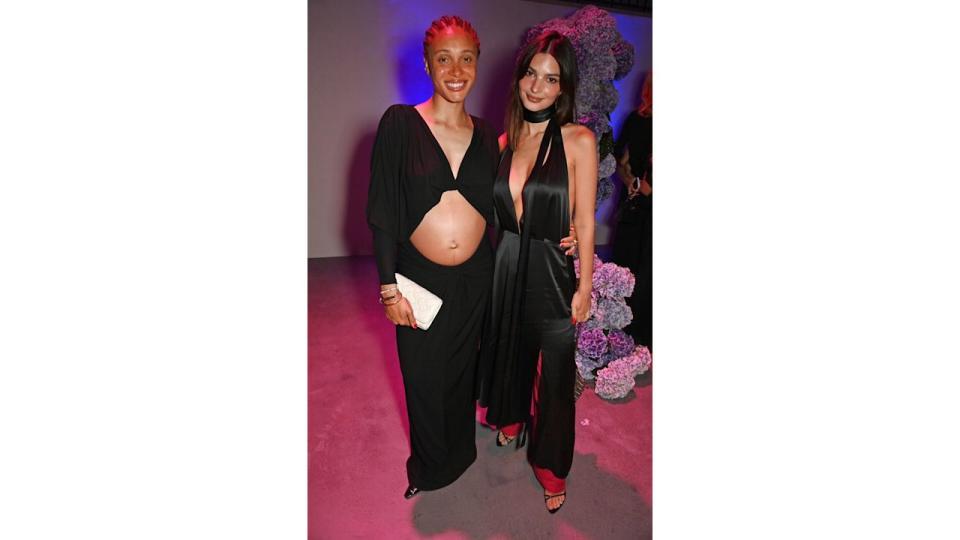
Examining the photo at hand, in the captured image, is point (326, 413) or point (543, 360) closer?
point (543, 360)

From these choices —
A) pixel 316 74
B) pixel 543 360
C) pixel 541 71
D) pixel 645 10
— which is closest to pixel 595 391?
pixel 543 360

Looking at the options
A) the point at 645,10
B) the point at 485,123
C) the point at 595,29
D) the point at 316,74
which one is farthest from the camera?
the point at 645,10

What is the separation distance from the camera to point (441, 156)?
7.29ft

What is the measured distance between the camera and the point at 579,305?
238 centimetres

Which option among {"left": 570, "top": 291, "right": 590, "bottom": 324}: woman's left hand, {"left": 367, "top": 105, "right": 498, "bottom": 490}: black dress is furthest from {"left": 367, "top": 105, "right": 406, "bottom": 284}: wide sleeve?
{"left": 570, "top": 291, "right": 590, "bottom": 324}: woman's left hand

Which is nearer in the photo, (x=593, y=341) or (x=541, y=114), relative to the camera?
(x=541, y=114)

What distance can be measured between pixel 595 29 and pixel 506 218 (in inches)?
59.1

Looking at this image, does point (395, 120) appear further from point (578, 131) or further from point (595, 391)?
point (595, 391)

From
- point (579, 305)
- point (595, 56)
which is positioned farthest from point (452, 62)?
point (595, 56)

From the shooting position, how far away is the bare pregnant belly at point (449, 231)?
7.47ft

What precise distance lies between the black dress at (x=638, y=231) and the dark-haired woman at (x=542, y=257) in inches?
75.2

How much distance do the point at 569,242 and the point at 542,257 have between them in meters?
0.13

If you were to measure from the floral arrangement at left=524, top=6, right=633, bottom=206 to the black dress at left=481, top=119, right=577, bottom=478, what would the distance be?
1.10 meters

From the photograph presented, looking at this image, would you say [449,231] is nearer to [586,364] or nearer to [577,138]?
[577,138]
